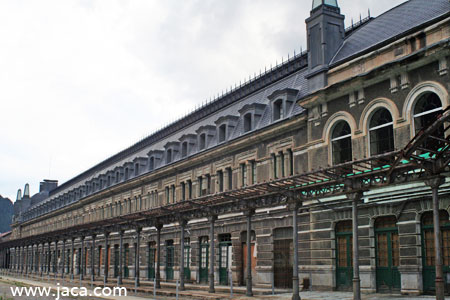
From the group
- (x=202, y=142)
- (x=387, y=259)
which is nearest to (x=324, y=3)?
(x=387, y=259)

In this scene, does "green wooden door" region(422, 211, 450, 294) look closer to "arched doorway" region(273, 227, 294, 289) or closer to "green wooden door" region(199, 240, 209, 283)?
"arched doorway" region(273, 227, 294, 289)

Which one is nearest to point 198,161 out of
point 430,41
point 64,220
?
point 430,41

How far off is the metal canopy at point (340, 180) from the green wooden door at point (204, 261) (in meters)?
5.92

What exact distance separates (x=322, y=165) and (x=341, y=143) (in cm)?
148

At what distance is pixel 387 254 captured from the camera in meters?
23.5

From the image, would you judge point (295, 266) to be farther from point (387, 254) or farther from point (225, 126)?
point (225, 126)

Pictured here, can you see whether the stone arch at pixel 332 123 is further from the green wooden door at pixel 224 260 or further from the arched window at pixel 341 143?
the green wooden door at pixel 224 260

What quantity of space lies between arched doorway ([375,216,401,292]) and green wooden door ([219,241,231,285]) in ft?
43.0

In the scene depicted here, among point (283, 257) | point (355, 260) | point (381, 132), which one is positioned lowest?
point (283, 257)

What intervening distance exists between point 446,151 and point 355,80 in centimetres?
902

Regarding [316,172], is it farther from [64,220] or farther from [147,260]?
[64,220]

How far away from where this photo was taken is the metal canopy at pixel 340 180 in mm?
16422

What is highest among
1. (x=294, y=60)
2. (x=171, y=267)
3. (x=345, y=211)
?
(x=294, y=60)

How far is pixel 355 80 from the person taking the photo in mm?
24609
